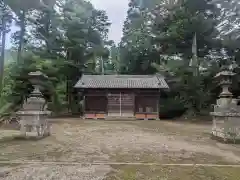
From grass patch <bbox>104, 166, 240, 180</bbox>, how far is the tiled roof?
1555 centimetres

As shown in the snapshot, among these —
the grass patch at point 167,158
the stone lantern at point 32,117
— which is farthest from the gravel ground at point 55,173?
the stone lantern at point 32,117

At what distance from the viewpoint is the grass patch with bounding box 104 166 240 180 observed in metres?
4.01

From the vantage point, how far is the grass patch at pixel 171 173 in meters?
4.01

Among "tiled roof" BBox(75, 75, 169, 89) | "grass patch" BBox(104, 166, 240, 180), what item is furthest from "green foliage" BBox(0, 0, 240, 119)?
"grass patch" BBox(104, 166, 240, 180)

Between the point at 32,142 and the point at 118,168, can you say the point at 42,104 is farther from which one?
the point at 118,168

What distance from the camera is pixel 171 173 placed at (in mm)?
4227

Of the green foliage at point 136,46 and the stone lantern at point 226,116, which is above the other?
the green foliage at point 136,46

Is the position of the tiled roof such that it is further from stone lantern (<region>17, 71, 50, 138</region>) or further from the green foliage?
stone lantern (<region>17, 71, 50, 138</region>)

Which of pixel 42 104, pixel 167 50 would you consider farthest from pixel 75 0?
pixel 42 104

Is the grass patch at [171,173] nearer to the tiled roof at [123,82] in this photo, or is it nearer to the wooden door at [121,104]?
the tiled roof at [123,82]

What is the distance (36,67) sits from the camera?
638 inches

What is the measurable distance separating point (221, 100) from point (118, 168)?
5459 millimetres

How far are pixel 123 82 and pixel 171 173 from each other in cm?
1748

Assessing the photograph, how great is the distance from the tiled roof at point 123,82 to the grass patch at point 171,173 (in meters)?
15.5
